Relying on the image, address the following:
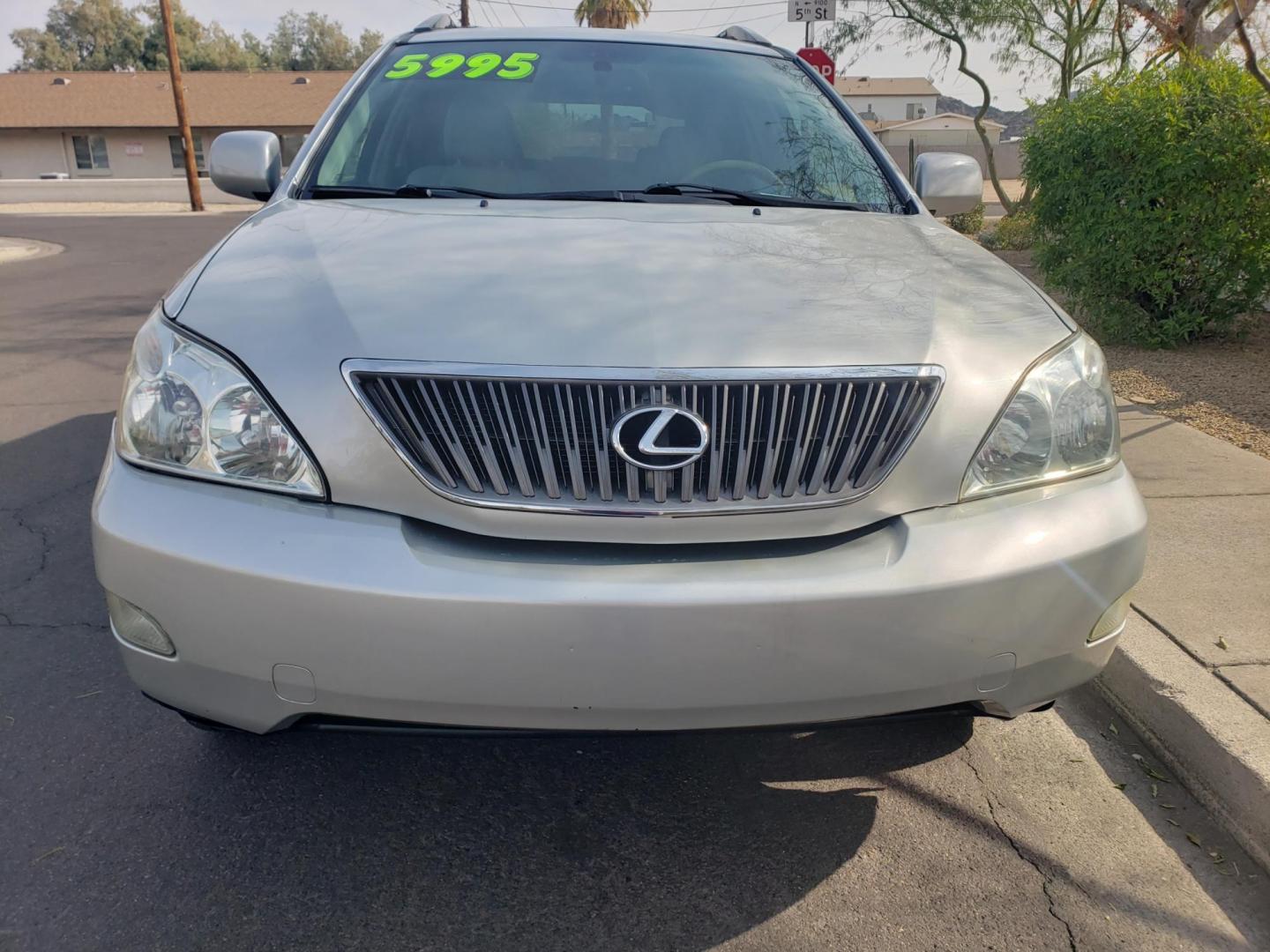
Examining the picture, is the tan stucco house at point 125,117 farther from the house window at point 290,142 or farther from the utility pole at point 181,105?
the utility pole at point 181,105

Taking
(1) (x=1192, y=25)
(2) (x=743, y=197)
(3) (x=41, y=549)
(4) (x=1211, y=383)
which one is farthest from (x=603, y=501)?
(1) (x=1192, y=25)

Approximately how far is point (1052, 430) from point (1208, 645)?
138 centimetres

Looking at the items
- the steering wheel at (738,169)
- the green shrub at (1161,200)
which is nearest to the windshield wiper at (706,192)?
the steering wheel at (738,169)

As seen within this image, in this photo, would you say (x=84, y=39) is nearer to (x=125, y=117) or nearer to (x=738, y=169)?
(x=125, y=117)

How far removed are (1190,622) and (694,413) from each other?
6.98 feet

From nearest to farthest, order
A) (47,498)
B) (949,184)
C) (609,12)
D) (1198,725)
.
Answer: (1198,725) → (949,184) → (47,498) → (609,12)

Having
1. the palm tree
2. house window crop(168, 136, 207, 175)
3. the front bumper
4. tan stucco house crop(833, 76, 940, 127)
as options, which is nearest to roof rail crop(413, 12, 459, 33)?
the front bumper

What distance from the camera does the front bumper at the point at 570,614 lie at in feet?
5.98

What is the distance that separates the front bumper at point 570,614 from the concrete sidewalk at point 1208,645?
0.92 meters

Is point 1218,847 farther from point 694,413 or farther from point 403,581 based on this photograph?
point 403,581

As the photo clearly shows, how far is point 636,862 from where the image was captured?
7.70 ft

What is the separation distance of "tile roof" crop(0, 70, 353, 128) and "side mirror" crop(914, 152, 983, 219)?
149ft

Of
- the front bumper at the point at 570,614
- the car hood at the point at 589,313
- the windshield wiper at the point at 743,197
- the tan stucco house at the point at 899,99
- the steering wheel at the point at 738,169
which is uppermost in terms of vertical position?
the steering wheel at the point at 738,169

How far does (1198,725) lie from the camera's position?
2.69 meters
